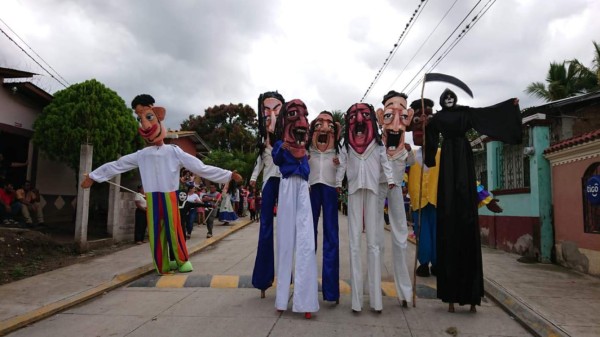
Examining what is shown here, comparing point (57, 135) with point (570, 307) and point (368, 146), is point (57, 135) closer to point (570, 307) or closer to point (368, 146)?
point (368, 146)

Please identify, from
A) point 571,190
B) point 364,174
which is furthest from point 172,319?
point 571,190

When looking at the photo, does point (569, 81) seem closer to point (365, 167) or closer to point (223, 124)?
point (365, 167)

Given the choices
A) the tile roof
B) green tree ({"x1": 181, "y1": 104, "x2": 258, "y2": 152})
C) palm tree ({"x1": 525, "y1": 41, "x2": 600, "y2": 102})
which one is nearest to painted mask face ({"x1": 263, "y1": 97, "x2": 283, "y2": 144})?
the tile roof

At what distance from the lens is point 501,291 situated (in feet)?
19.1

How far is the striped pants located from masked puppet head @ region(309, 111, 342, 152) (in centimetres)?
285

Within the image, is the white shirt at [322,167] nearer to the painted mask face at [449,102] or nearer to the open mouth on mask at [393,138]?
the open mouth on mask at [393,138]

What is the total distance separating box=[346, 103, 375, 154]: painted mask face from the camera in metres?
5.25

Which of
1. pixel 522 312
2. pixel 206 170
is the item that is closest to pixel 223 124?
pixel 206 170

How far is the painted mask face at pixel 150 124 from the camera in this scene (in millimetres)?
7016

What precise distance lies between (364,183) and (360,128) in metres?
0.68

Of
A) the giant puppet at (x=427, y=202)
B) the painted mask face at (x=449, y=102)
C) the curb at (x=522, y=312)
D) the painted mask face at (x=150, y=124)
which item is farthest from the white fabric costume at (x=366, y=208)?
the painted mask face at (x=150, y=124)

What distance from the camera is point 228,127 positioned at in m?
40.5

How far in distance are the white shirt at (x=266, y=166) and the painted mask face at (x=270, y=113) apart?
0.58 ft

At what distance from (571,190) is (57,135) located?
11240mm
